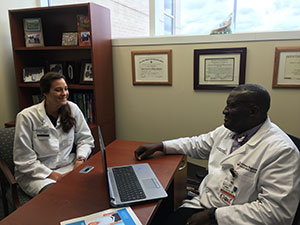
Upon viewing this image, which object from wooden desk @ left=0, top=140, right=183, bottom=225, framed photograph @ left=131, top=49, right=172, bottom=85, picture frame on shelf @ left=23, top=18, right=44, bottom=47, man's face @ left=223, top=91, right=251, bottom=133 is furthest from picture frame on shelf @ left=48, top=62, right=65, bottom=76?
man's face @ left=223, top=91, right=251, bottom=133

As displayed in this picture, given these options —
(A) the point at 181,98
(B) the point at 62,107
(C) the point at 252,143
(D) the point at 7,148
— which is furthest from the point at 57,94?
(C) the point at 252,143

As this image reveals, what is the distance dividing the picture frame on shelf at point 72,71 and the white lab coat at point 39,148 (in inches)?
32.7

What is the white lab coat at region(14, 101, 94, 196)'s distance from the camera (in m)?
1.69

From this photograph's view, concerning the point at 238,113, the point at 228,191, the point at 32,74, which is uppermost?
the point at 32,74

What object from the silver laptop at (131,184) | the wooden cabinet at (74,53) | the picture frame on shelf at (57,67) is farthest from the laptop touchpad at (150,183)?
the picture frame on shelf at (57,67)

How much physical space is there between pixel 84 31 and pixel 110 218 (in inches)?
77.3

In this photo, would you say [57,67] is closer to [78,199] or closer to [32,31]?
[32,31]

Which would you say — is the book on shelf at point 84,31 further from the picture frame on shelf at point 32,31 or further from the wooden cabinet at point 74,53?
the picture frame on shelf at point 32,31

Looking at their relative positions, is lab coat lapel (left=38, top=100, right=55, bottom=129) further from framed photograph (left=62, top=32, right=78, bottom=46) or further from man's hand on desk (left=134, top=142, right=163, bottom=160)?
framed photograph (left=62, top=32, right=78, bottom=46)

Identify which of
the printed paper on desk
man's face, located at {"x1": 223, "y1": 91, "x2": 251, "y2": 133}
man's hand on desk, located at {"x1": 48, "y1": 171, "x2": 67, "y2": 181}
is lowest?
man's hand on desk, located at {"x1": 48, "y1": 171, "x2": 67, "y2": 181}

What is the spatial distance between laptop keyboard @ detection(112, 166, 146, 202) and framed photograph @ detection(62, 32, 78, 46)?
1658 mm

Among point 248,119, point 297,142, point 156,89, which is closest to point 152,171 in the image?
point 248,119

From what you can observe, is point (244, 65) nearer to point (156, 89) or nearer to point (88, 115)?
point (156, 89)

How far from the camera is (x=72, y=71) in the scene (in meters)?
2.75
